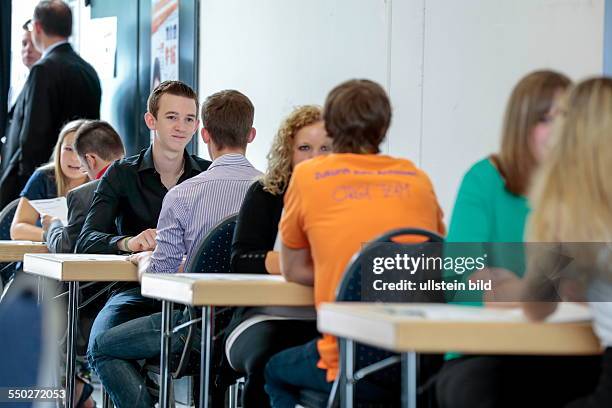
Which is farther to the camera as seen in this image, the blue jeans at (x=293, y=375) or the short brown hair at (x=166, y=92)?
the short brown hair at (x=166, y=92)

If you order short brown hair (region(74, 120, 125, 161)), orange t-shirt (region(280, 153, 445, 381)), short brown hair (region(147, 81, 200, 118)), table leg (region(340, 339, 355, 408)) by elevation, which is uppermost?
short brown hair (region(147, 81, 200, 118))

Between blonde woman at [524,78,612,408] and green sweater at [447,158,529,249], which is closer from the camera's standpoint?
blonde woman at [524,78,612,408]

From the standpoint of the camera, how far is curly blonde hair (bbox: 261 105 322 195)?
Result: 3.22m

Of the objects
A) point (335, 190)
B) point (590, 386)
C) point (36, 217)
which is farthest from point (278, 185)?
point (36, 217)

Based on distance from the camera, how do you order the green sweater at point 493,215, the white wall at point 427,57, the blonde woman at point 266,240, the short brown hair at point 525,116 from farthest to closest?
1. the white wall at point 427,57
2. the blonde woman at point 266,240
3. the green sweater at point 493,215
4. the short brown hair at point 525,116

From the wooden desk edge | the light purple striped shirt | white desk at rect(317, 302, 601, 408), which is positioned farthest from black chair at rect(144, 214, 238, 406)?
the wooden desk edge

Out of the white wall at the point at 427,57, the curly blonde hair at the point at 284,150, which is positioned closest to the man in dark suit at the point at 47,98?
the white wall at the point at 427,57

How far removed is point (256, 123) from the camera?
576 cm

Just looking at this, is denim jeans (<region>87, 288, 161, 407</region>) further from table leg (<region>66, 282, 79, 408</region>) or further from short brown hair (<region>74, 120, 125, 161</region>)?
short brown hair (<region>74, 120, 125, 161</region>)

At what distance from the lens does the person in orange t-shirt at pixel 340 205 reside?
99.5 inches

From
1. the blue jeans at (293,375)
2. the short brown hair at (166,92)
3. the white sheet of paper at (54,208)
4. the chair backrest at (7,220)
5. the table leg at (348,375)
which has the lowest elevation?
the blue jeans at (293,375)

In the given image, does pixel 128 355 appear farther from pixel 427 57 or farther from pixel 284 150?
pixel 427 57

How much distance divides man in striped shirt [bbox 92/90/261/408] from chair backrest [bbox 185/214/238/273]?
5.6 inches

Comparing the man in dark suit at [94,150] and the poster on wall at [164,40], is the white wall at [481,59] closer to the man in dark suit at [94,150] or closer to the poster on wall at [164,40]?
the man in dark suit at [94,150]
